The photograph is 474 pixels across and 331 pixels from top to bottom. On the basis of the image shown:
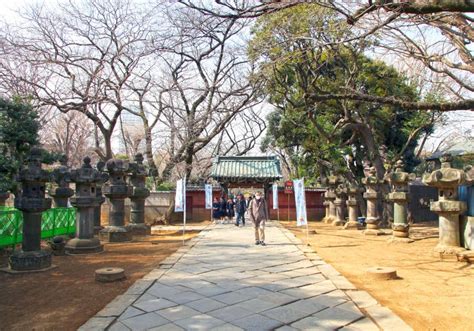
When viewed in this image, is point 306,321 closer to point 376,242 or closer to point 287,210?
point 376,242

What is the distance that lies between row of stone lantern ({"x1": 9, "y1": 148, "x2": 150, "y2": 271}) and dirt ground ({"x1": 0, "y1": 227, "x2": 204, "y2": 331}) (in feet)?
1.49

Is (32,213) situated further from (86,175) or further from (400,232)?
(400,232)

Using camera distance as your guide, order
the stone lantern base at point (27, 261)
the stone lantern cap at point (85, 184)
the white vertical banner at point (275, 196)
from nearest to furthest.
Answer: the stone lantern base at point (27, 261), the stone lantern cap at point (85, 184), the white vertical banner at point (275, 196)

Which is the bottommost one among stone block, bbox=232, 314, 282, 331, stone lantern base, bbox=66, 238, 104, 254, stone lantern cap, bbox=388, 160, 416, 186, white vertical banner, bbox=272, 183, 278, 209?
stone block, bbox=232, 314, 282, 331

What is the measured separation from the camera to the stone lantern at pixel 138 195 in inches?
606

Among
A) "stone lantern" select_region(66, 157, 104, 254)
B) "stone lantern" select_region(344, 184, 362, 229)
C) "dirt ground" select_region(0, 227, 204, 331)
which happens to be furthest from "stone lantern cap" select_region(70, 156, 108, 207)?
"stone lantern" select_region(344, 184, 362, 229)

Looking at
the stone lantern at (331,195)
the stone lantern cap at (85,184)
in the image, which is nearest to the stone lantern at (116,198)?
the stone lantern cap at (85,184)

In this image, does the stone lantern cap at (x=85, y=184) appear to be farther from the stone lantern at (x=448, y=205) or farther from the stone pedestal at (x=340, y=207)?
the stone pedestal at (x=340, y=207)

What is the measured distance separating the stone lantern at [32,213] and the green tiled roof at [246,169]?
1570cm

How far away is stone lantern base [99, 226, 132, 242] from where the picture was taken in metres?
13.4

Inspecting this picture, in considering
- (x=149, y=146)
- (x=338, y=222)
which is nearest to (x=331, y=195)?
(x=338, y=222)

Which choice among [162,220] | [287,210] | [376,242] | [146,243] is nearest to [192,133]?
[162,220]

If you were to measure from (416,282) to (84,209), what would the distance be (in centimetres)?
913

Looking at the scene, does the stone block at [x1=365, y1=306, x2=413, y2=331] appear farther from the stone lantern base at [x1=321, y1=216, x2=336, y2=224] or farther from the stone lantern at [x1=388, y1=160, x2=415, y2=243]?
the stone lantern base at [x1=321, y1=216, x2=336, y2=224]
